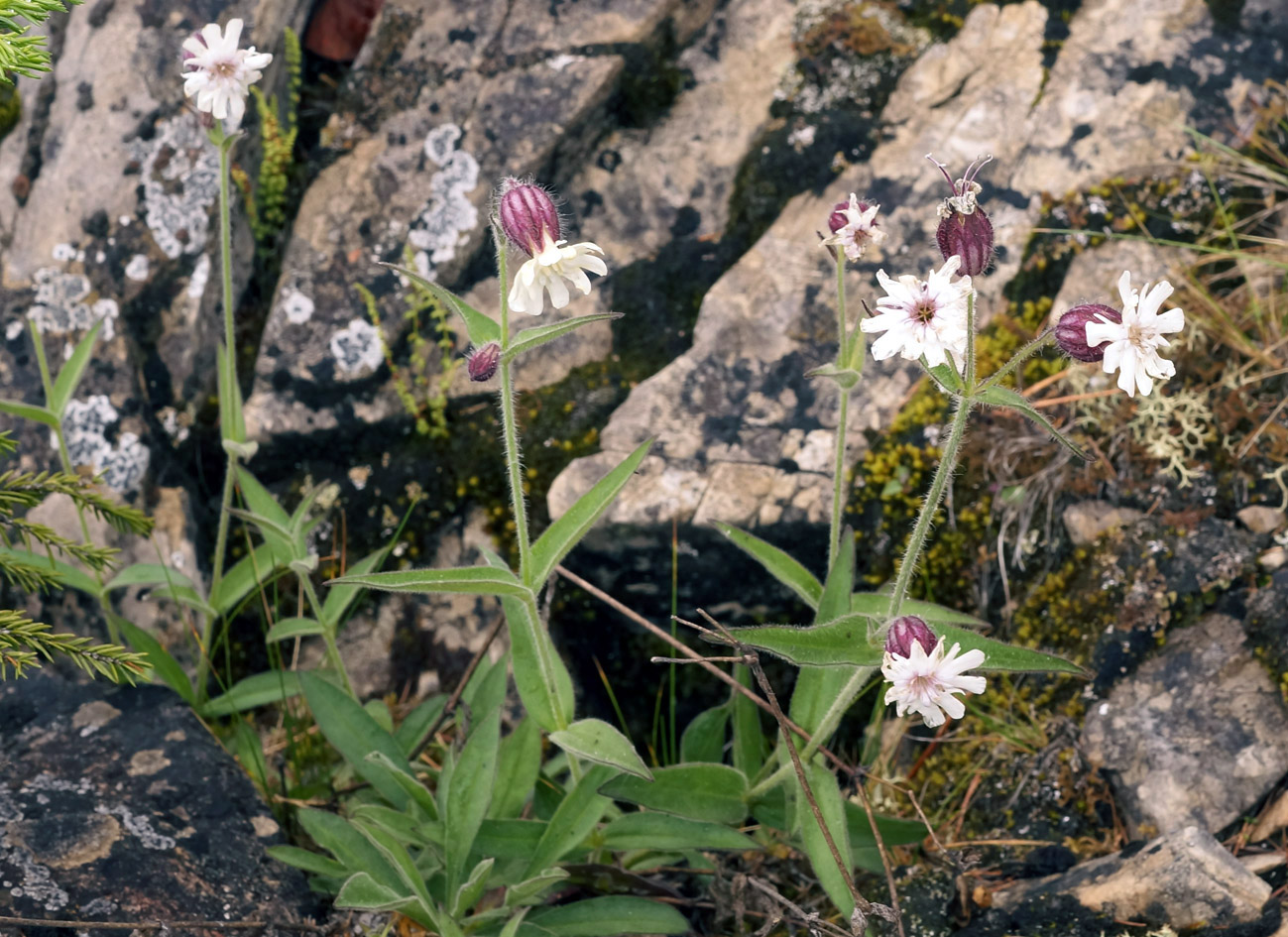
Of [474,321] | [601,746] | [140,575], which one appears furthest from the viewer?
[140,575]

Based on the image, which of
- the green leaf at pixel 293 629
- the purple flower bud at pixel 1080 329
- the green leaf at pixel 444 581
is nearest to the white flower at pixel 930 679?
the purple flower bud at pixel 1080 329

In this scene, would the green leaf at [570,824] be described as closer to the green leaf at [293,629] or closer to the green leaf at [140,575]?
the green leaf at [293,629]

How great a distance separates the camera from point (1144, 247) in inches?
123

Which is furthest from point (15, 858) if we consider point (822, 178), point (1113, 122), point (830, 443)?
point (1113, 122)

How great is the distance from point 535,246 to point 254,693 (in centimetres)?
171

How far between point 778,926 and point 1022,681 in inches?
36.4

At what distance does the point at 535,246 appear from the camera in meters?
1.95

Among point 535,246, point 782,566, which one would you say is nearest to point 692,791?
point 782,566

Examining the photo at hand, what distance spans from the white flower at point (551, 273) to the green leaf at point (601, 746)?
3.02 feet

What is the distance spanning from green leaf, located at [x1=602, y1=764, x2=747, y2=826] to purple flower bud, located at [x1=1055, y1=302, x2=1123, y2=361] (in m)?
1.19

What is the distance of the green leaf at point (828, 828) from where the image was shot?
215 cm

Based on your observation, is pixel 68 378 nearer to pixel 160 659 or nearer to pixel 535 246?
pixel 160 659

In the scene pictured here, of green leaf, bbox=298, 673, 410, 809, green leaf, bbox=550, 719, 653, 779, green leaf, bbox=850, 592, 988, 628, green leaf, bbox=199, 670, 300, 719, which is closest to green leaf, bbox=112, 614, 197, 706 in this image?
green leaf, bbox=199, 670, 300, 719

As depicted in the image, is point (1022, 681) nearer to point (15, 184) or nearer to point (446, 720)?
point (446, 720)
